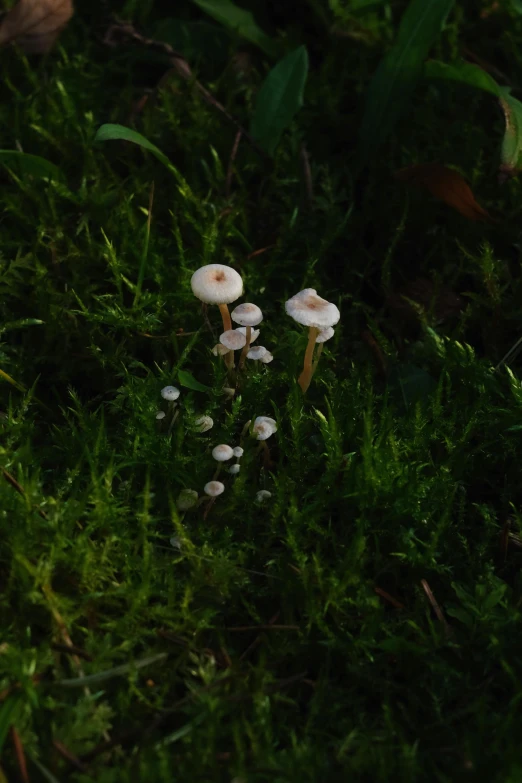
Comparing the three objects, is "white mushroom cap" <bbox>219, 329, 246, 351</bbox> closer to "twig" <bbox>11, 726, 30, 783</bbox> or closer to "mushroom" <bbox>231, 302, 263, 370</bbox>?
"mushroom" <bbox>231, 302, 263, 370</bbox>

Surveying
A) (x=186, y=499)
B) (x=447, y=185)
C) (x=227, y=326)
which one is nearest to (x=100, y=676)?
(x=186, y=499)

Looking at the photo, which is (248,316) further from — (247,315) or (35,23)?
(35,23)

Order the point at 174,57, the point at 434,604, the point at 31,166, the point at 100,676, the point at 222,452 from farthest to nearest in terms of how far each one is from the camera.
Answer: the point at 174,57 → the point at 31,166 → the point at 222,452 → the point at 434,604 → the point at 100,676

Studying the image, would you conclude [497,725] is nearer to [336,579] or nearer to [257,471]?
[336,579]

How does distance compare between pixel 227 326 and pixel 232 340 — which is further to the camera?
pixel 227 326

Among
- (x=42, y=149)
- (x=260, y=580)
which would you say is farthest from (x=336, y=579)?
(x=42, y=149)

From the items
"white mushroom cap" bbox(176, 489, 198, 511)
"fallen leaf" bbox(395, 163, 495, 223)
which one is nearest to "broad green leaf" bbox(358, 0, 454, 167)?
"fallen leaf" bbox(395, 163, 495, 223)
